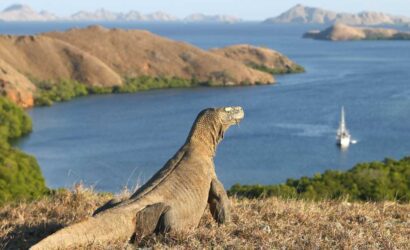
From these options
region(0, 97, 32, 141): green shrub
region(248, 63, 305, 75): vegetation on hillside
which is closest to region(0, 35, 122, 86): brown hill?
region(248, 63, 305, 75): vegetation on hillside

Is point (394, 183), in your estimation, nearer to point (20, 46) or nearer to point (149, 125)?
point (149, 125)

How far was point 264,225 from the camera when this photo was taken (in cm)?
768

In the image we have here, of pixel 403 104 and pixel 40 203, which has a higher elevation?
pixel 40 203

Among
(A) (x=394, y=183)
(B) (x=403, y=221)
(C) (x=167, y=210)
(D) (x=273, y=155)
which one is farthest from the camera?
(D) (x=273, y=155)

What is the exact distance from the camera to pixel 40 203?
9234 mm

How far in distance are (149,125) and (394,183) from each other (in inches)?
2191

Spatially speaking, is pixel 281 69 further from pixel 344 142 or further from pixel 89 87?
pixel 344 142

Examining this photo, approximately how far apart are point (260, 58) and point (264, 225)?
5806 inches

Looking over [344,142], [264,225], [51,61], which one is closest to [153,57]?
[51,61]

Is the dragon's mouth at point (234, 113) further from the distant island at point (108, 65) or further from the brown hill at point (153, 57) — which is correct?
the brown hill at point (153, 57)

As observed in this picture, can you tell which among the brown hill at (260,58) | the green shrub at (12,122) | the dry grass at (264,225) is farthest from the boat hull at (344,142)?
the brown hill at (260,58)

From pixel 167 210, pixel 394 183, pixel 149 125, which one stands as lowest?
pixel 149 125

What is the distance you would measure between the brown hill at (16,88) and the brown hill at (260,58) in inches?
2162

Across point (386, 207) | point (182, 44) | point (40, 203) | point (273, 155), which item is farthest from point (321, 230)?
point (182, 44)
